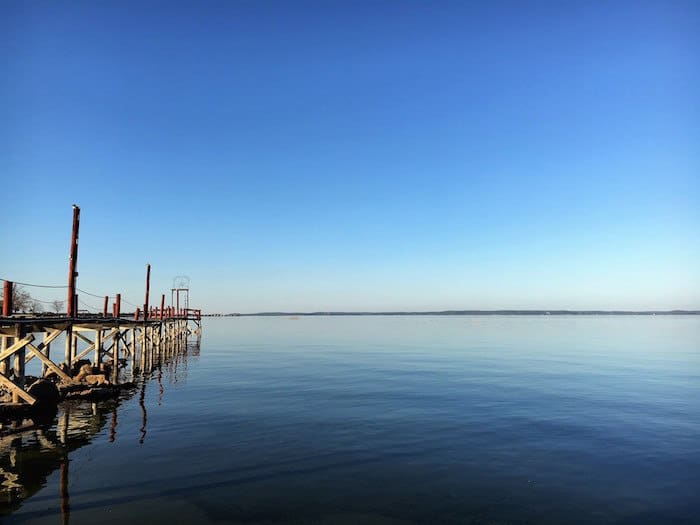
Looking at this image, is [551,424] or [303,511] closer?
[303,511]

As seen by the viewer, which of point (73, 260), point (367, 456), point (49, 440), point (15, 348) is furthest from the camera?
point (73, 260)

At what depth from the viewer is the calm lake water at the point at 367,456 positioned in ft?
33.4

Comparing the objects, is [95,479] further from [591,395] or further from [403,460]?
[591,395]

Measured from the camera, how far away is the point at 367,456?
Result: 14.0 meters

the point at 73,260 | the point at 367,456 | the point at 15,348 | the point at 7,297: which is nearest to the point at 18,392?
the point at 15,348

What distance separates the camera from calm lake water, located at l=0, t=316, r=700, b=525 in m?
10.2

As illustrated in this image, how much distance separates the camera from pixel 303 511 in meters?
10.0

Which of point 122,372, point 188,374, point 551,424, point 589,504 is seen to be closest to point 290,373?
point 188,374

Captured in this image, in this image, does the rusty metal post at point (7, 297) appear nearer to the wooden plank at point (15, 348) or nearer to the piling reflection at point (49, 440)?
the wooden plank at point (15, 348)

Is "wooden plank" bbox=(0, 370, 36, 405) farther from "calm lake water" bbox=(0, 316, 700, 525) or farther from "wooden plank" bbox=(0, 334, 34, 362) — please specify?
"calm lake water" bbox=(0, 316, 700, 525)

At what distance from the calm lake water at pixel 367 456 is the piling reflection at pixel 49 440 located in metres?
0.06

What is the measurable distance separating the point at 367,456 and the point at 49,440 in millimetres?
10565

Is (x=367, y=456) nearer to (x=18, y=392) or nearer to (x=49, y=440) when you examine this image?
(x=49, y=440)

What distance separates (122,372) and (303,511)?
2925cm
